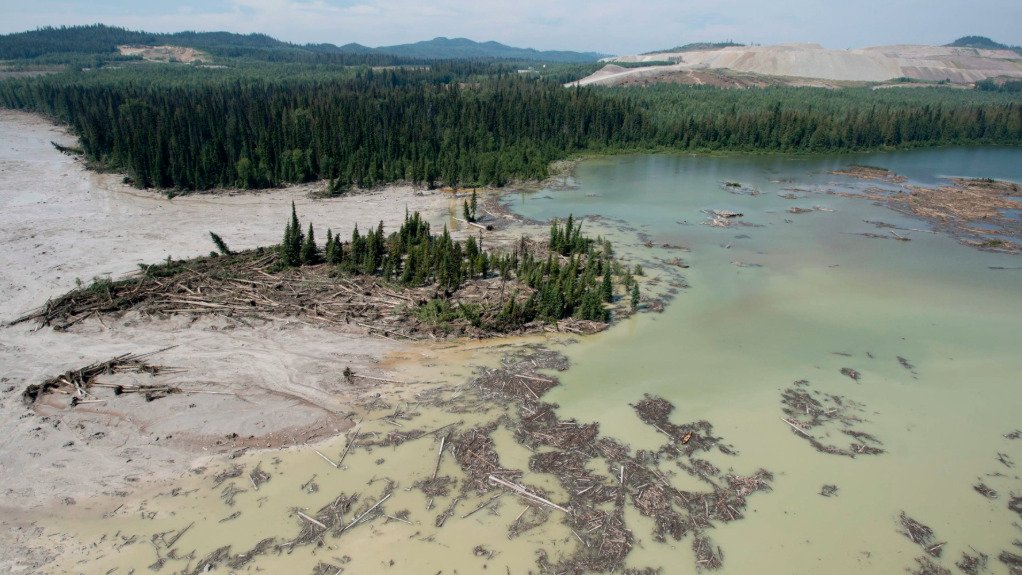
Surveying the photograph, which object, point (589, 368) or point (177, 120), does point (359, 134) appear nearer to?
point (177, 120)

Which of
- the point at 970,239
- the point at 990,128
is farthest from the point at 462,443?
the point at 990,128

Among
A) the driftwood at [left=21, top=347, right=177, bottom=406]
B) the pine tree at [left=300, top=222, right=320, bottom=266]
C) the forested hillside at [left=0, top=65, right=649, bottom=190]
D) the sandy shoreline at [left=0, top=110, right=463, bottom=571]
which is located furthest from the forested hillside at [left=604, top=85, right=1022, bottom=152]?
the driftwood at [left=21, top=347, right=177, bottom=406]

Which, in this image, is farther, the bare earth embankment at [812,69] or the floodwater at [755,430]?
the bare earth embankment at [812,69]

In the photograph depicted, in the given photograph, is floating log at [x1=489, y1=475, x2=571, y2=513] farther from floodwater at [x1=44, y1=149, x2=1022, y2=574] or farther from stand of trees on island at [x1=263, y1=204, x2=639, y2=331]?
stand of trees on island at [x1=263, y1=204, x2=639, y2=331]

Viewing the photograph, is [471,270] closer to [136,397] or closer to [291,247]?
[291,247]

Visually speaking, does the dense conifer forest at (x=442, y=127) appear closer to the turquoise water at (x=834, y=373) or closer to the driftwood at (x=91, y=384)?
the turquoise water at (x=834, y=373)

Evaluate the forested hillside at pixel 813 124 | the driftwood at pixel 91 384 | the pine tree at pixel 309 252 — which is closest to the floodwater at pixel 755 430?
the driftwood at pixel 91 384
